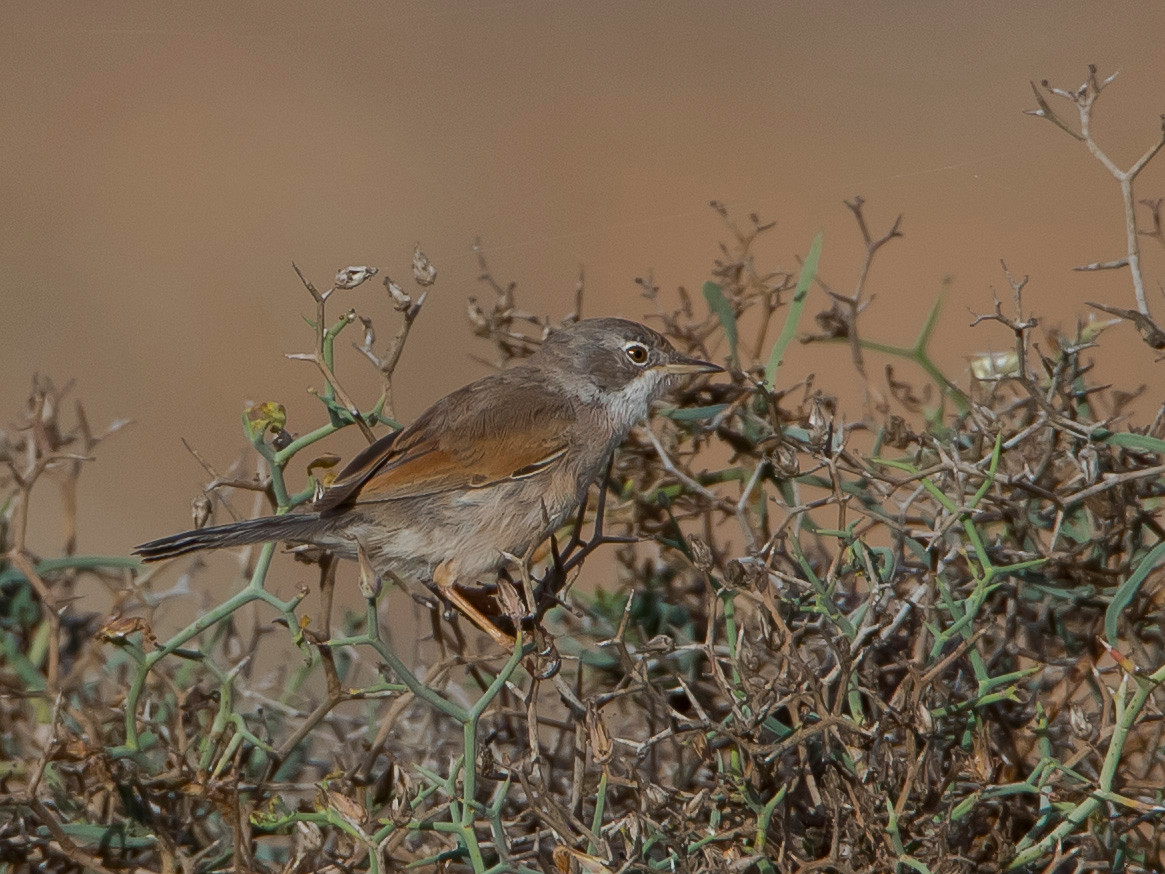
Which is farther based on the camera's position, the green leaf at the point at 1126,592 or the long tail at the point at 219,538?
the long tail at the point at 219,538

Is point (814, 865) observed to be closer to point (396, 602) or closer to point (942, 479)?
point (942, 479)

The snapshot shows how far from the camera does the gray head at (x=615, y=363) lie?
345 cm

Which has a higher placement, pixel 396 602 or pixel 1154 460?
pixel 1154 460

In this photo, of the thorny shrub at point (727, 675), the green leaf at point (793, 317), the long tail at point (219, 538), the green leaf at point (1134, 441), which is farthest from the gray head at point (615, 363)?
the green leaf at point (1134, 441)

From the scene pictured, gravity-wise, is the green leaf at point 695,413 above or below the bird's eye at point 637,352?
below

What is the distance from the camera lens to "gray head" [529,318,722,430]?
11.3 ft

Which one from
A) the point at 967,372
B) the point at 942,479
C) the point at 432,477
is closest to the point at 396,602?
the point at 432,477

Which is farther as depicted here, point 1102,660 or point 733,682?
point 1102,660

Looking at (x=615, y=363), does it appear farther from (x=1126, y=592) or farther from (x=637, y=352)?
(x=1126, y=592)

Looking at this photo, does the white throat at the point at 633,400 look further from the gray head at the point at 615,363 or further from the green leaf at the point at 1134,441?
the green leaf at the point at 1134,441

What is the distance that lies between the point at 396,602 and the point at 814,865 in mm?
4075

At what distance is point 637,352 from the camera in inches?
151

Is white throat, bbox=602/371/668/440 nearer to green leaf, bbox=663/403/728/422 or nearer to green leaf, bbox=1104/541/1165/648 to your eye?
green leaf, bbox=663/403/728/422

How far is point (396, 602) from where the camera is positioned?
5852 millimetres
